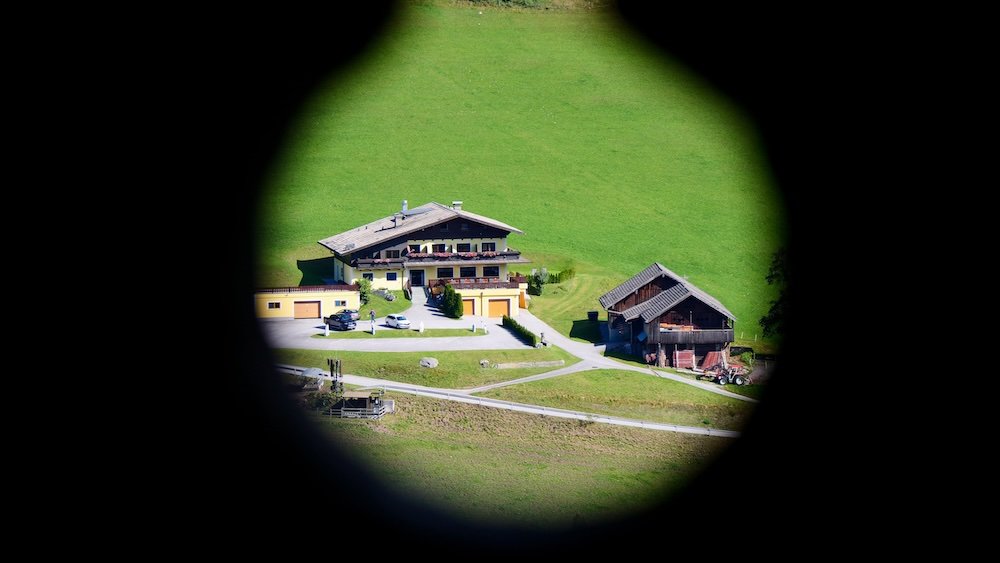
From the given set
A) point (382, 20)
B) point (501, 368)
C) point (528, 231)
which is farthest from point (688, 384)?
point (382, 20)

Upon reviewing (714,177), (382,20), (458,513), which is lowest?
(458,513)

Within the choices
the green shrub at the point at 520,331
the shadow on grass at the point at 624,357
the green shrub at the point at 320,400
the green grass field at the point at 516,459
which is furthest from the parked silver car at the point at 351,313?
the shadow on grass at the point at 624,357

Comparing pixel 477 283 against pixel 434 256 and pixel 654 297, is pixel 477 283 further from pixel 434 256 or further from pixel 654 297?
pixel 654 297

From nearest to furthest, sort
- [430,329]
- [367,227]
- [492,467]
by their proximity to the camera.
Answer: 1. [492,467]
2. [430,329]
3. [367,227]

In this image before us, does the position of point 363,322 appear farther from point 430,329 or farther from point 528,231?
point 528,231

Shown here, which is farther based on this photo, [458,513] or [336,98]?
[336,98]

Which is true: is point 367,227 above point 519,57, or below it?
→ below

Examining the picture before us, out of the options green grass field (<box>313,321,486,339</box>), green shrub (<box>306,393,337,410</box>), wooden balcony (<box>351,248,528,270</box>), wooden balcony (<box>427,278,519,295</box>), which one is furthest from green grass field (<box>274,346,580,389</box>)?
wooden balcony (<box>351,248,528,270</box>)

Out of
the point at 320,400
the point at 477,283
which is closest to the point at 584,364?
the point at 477,283
